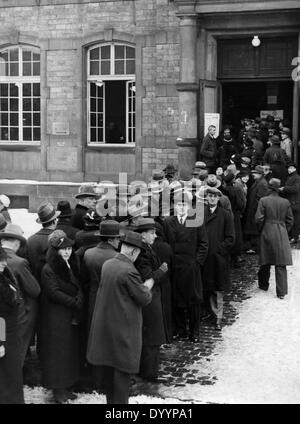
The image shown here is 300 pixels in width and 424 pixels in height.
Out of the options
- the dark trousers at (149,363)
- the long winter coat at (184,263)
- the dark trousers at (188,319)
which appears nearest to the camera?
the dark trousers at (149,363)

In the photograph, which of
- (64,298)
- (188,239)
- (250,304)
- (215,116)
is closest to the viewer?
(64,298)

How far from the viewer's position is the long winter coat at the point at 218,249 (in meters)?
9.96

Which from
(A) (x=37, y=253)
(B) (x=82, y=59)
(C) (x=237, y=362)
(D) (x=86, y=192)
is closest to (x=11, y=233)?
(A) (x=37, y=253)

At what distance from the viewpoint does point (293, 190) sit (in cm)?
1431

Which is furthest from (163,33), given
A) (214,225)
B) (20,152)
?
(214,225)

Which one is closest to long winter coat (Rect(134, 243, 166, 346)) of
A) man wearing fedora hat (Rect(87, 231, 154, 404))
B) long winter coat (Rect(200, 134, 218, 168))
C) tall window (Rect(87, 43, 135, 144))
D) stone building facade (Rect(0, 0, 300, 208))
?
man wearing fedora hat (Rect(87, 231, 154, 404))

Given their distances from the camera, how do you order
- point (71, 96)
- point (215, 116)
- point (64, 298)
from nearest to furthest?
1. point (64, 298)
2. point (215, 116)
3. point (71, 96)

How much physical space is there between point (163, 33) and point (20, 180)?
549 centimetres

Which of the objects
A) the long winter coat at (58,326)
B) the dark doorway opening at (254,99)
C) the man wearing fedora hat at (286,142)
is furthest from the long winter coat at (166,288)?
the dark doorway opening at (254,99)

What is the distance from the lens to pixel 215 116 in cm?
1758

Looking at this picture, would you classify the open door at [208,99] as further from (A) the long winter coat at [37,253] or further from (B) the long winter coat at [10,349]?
(B) the long winter coat at [10,349]

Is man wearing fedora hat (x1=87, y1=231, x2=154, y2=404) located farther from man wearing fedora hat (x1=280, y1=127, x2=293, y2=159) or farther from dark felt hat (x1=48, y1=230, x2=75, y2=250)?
man wearing fedora hat (x1=280, y1=127, x2=293, y2=159)

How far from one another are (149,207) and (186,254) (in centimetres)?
78

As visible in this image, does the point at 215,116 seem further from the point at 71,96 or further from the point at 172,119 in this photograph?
the point at 71,96
